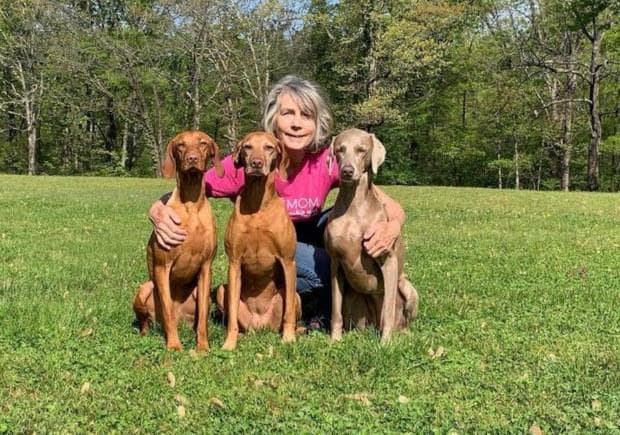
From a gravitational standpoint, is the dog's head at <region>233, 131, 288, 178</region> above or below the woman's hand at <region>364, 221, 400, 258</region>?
above

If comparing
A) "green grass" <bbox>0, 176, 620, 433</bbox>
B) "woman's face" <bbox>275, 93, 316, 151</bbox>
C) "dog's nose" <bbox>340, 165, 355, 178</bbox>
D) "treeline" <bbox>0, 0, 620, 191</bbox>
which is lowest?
"green grass" <bbox>0, 176, 620, 433</bbox>

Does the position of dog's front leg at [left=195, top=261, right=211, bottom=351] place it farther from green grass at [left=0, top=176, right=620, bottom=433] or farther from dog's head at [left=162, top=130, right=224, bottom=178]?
dog's head at [left=162, top=130, right=224, bottom=178]

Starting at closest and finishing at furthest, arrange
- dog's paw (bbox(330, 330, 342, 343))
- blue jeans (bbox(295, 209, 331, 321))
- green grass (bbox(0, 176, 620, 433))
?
green grass (bbox(0, 176, 620, 433)), dog's paw (bbox(330, 330, 342, 343)), blue jeans (bbox(295, 209, 331, 321))

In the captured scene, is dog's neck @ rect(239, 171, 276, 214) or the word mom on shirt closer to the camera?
dog's neck @ rect(239, 171, 276, 214)

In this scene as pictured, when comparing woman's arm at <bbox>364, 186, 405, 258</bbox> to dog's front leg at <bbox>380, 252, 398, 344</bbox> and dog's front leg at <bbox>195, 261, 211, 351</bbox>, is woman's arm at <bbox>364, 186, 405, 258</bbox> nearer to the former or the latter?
dog's front leg at <bbox>380, 252, 398, 344</bbox>

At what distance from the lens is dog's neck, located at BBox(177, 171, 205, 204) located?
14.7 ft

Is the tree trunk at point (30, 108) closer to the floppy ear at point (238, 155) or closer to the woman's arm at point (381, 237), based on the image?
the floppy ear at point (238, 155)

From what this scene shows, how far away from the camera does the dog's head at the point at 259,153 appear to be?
441 centimetres

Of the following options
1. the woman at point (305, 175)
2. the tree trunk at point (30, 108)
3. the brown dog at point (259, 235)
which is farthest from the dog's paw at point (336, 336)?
the tree trunk at point (30, 108)

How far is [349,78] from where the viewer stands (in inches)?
1462

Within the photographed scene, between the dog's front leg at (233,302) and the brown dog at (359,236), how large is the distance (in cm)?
72

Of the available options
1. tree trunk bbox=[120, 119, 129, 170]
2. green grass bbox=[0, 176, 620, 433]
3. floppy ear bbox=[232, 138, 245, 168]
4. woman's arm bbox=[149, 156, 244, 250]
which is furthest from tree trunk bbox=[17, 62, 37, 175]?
floppy ear bbox=[232, 138, 245, 168]

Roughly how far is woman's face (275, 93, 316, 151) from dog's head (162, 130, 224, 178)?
0.84 metres

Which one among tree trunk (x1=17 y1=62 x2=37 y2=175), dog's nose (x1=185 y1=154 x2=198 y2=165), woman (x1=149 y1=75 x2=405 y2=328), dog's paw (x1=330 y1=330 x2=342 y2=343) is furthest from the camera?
tree trunk (x1=17 y1=62 x2=37 y2=175)
